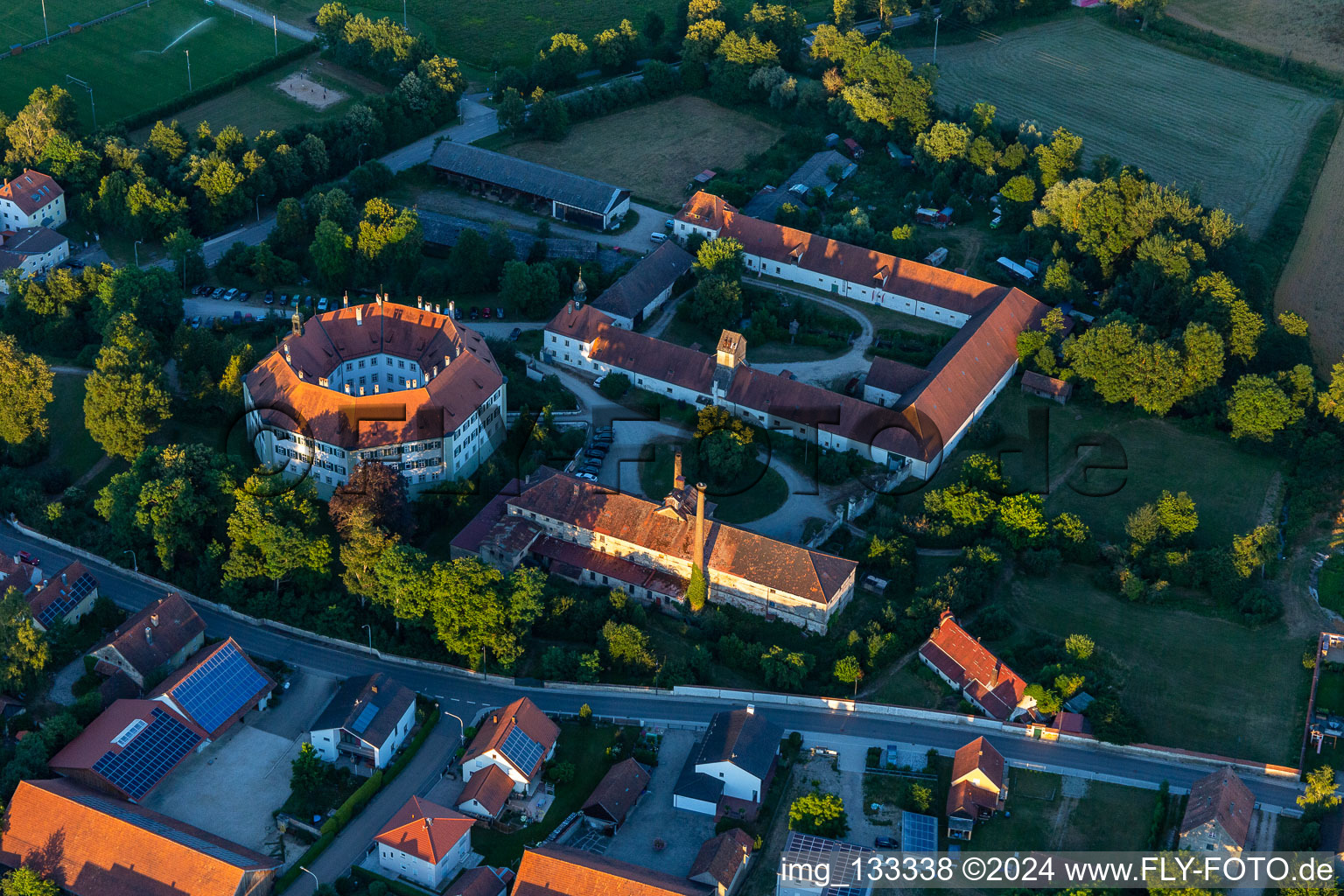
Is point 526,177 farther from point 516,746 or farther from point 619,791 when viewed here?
point 619,791

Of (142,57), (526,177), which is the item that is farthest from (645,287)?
(142,57)

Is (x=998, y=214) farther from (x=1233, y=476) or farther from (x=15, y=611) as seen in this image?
(x=15, y=611)

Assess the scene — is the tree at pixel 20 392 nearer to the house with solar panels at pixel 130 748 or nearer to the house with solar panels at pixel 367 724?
the house with solar panels at pixel 130 748

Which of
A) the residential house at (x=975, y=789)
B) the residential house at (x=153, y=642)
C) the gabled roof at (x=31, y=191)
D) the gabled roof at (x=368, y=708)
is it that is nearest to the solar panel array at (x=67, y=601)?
the residential house at (x=153, y=642)

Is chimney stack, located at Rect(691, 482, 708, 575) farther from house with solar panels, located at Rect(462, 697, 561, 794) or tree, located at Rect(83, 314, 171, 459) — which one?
tree, located at Rect(83, 314, 171, 459)

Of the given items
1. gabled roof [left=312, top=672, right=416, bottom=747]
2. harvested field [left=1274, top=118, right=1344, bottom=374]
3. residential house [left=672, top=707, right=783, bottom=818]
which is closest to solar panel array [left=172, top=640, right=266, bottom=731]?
gabled roof [left=312, top=672, right=416, bottom=747]

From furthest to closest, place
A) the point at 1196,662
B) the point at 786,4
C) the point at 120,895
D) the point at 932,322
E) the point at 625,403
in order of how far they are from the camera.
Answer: the point at 786,4 < the point at 932,322 < the point at 625,403 < the point at 1196,662 < the point at 120,895

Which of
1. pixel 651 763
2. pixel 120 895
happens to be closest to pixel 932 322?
pixel 651 763
